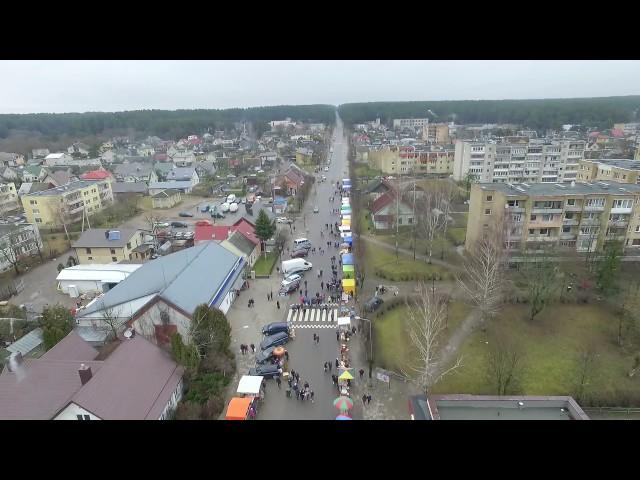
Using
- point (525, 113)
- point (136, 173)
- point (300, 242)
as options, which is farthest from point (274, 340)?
point (525, 113)

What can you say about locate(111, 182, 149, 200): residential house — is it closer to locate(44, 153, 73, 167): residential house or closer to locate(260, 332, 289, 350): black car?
locate(44, 153, 73, 167): residential house

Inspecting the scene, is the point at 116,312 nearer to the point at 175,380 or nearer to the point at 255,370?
the point at 175,380

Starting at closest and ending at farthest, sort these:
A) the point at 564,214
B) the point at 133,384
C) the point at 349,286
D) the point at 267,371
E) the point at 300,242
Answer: the point at 133,384, the point at 267,371, the point at 349,286, the point at 564,214, the point at 300,242

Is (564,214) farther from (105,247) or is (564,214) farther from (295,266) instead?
(105,247)

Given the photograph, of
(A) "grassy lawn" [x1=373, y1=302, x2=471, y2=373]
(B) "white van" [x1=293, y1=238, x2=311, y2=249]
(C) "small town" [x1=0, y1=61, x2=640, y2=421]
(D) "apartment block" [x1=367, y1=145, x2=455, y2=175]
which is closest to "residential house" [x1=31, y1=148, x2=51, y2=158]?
(C) "small town" [x1=0, y1=61, x2=640, y2=421]

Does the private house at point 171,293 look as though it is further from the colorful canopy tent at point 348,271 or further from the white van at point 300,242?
the white van at point 300,242
